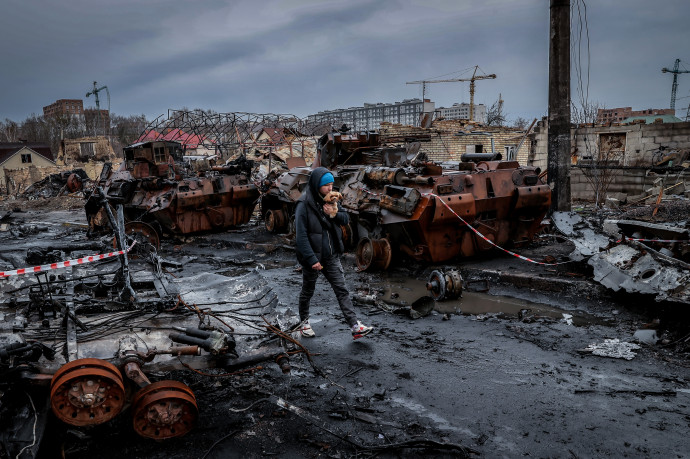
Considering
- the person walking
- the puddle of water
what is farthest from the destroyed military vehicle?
the person walking

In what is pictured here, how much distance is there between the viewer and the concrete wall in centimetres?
2338

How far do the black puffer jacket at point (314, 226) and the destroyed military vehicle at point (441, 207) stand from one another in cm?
272

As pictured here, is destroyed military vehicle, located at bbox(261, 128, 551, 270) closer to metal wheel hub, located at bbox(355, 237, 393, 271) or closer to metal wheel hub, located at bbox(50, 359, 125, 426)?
metal wheel hub, located at bbox(355, 237, 393, 271)

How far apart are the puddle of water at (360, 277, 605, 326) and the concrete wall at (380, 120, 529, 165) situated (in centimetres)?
1555

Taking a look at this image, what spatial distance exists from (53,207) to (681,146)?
2834cm

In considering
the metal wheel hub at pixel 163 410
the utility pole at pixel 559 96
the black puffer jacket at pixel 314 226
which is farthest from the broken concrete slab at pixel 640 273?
the metal wheel hub at pixel 163 410

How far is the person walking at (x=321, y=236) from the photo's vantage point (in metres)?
5.44

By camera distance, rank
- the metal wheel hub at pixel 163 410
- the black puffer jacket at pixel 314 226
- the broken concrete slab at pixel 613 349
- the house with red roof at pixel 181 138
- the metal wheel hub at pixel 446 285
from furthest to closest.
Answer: the house with red roof at pixel 181 138, the metal wheel hub at pixel 446 285, the black puffer jacket at pixel 314 226, the broken concrete slab at pixel 613 349, the metal wheel hub at pixel 163 410

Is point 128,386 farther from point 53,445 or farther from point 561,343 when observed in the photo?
point 561,343

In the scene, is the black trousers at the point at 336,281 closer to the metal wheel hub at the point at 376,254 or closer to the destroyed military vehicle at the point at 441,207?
the destroyed military vehicle at the point at 441,207

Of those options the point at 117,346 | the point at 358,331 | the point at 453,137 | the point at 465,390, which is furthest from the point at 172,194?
the point at 453,137

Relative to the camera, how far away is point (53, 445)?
11.6 feet

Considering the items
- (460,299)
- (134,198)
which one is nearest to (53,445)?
(460,299)

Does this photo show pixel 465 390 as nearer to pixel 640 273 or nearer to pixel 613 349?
pixel 613 349
